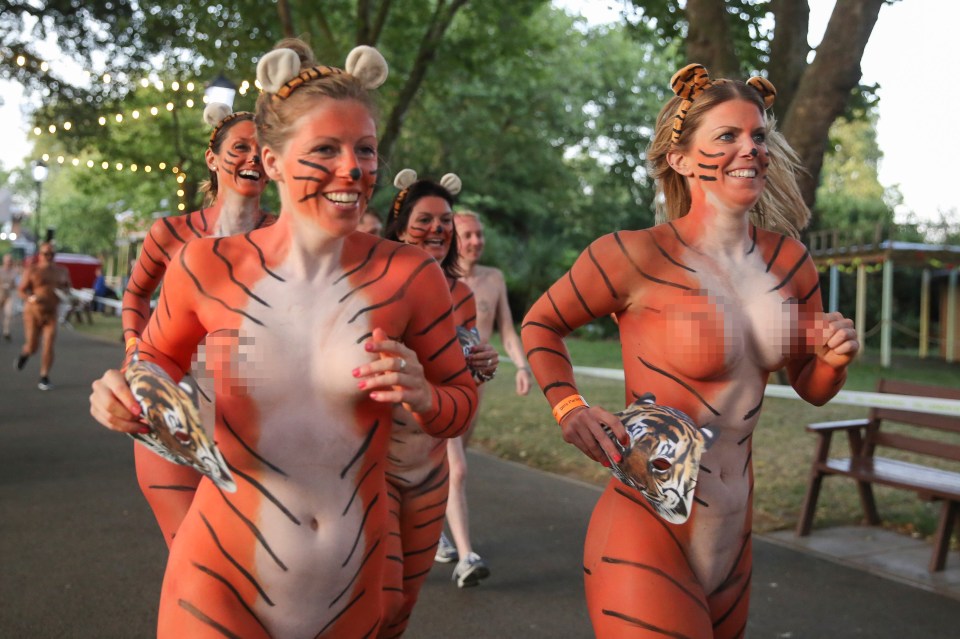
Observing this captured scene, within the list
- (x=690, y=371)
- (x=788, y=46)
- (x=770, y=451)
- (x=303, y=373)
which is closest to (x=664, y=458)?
(x=690, y=371)

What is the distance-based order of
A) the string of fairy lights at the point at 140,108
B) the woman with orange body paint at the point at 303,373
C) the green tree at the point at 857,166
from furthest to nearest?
the green tree at the point at 857,166 < the string of fairy lights at the point at 140,108 < the woman with orange body paint at the point at 303,373

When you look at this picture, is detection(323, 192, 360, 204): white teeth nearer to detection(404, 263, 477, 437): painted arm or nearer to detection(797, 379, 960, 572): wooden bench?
detection(404, 263, 477, 437): painted arm

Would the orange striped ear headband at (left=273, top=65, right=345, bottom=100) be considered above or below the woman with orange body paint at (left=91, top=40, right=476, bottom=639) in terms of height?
above

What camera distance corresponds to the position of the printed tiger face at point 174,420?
6.89 feet

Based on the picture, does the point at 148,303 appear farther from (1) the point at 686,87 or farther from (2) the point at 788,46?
(2) the point at 788,46

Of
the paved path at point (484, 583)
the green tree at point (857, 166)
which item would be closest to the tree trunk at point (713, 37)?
the paved path at point (484, 583)

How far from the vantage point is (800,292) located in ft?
9.96

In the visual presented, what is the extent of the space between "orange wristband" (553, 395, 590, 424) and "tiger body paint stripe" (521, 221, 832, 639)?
0.12ft

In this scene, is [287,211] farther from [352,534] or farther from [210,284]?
[352,534]

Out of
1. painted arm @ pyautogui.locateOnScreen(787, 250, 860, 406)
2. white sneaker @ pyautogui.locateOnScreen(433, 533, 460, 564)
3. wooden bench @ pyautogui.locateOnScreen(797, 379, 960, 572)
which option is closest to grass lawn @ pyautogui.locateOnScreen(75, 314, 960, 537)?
wooden bench @ pyautogui.locateOnScreen(797, 379, 960, 572)

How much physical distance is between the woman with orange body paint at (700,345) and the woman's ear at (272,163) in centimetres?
94

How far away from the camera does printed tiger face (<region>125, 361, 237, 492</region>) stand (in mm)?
2100

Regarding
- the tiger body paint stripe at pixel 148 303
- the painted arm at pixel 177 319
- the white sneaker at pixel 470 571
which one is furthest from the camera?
the white sneaker at pixel 470 571

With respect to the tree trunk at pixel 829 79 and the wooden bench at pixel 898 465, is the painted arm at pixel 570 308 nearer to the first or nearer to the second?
the wooden bench at pixel 898 465
